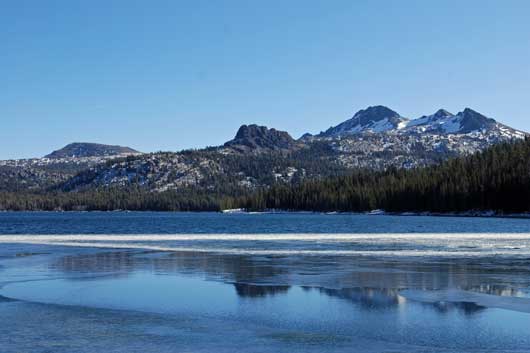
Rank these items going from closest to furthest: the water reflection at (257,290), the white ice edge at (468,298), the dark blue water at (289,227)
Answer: the white ice edge at (468,298) < the water reflection at (257,290) < the dark blue water at (289,227)

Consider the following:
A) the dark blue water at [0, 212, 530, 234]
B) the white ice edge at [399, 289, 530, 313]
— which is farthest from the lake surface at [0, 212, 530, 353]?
the dark blue water at [0, 212, 530, 234]

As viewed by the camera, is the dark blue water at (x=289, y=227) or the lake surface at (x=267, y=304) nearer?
the lake surface at (x=267, y=304)

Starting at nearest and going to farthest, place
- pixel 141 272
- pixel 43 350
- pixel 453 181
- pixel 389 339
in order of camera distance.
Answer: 1. pixel 43 350
2. pixel 389 339
3. pixel 141 272
4. pixel 453 181

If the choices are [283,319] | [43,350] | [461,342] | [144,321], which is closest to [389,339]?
[461,342]

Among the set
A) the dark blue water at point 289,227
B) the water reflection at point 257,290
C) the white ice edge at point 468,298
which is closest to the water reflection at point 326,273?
the water reflection at point 257,290

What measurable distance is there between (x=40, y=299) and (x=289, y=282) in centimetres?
1050

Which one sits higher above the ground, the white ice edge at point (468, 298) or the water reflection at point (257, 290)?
the water reflection at point (257, 290)

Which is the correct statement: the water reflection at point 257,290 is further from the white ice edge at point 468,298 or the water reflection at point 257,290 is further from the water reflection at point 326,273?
the white ice edge at point 468,298

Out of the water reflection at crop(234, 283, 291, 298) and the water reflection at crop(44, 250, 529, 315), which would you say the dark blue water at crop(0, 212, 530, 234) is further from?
the water reflection at crop(234, 283, 291, 298)

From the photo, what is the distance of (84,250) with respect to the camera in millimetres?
50469

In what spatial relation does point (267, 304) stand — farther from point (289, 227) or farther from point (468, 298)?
point (289, 227)

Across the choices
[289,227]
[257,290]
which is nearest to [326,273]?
[257,290]

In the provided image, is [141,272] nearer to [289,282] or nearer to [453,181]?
[289,282]

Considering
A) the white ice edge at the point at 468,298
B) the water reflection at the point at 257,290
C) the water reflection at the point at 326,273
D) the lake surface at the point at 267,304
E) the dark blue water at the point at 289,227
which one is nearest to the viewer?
the lake surface at the point at 267,304
